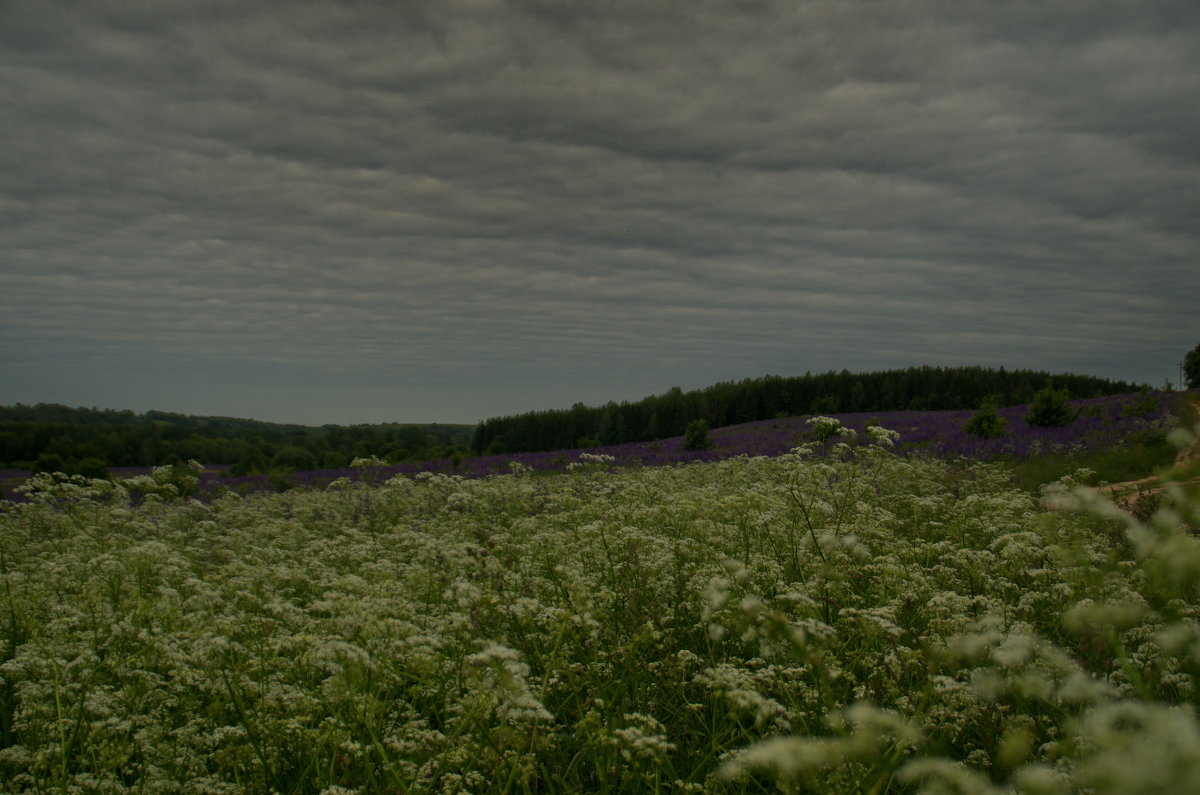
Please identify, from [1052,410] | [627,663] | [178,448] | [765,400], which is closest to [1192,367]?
[1052,410]

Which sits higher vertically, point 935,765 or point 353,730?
point 935,765

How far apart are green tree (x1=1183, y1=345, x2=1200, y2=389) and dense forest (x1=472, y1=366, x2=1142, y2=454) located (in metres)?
20.3

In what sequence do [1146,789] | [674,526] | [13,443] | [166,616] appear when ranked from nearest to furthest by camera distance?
[1146,789], [166,616], [674,526], [13,443]

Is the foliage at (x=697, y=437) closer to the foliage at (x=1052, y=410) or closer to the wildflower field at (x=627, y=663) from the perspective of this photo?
the foliage at (x=1052, y=410)

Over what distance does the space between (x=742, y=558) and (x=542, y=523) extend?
341 centimetres

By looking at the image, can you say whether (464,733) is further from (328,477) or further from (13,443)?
(13,443)

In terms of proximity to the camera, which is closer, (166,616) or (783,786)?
(783,786)

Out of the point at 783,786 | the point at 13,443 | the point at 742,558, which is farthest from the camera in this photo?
the point at 13,443

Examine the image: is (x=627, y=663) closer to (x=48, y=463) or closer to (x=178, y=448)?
(x=48, y=463)

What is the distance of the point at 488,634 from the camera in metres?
4.69

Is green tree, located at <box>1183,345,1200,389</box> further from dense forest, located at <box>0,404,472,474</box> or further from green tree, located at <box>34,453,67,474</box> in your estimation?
green tree, located at <box>34,453,67,474</box>

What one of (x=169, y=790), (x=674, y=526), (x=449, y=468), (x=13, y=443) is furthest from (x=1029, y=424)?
(x=13, y=443)

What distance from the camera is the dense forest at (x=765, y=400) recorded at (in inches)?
2662

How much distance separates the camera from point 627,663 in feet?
15.6
